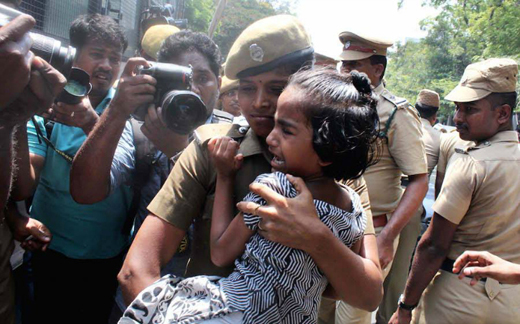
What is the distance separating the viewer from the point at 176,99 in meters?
1.94

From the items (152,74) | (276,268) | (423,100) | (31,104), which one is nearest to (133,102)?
(152,74)

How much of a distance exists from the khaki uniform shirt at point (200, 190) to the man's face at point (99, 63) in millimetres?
1413

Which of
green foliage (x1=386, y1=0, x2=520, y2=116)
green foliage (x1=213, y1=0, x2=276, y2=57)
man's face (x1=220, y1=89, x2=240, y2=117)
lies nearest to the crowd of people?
man's face (x1=220, y1=89, x2=240, y2=117)

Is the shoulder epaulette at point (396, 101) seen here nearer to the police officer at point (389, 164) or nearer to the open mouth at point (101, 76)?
the police officer at point (389, 164)

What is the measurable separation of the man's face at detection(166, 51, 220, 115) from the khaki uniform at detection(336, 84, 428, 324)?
124cm

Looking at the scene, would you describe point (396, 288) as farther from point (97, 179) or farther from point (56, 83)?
point (56, 83)

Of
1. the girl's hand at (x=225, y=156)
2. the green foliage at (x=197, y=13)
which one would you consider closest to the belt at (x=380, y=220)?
the girl's hand at (x=225, y=156)

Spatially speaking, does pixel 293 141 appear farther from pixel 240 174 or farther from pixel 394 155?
pixel 394 155

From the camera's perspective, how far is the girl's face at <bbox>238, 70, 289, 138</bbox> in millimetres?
1691

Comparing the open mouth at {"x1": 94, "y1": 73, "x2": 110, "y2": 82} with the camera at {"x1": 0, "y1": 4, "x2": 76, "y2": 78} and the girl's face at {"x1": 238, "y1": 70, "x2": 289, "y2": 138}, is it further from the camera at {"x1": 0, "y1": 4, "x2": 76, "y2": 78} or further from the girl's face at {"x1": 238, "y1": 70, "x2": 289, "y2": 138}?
the girl's face at {"x1": 238, "y1": 70, "x2": 289, "y2": 138}

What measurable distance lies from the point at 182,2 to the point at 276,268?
16.8 meters

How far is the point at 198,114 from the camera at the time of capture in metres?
1.99

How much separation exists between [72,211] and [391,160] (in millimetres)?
2160

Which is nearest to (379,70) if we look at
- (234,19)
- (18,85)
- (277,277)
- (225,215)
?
(225,215)
